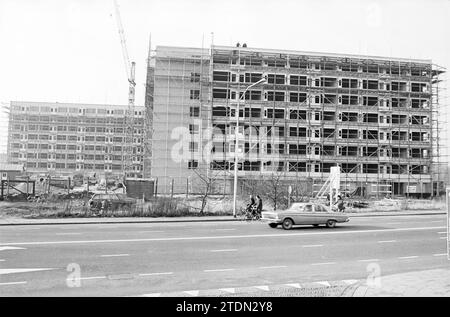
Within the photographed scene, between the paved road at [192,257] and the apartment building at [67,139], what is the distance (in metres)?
82.4

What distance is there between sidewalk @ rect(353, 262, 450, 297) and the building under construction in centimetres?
5100

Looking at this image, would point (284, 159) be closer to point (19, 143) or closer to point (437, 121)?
point (437, 121)

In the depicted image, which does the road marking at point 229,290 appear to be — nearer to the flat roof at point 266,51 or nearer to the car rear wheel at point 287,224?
the car rear wheel at point 287,224

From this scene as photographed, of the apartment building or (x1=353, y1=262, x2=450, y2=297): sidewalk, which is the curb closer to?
(x1=353, y1=262, x2=450, y2=297): sidewalk

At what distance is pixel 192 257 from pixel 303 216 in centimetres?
975

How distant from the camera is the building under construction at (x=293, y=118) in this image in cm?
6359

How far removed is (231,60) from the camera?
6675 centimetres

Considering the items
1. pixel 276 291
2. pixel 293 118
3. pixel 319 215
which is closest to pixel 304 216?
pixel 319 215

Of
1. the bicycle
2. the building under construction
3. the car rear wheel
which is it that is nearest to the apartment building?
the building under construction

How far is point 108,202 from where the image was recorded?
90.6ft

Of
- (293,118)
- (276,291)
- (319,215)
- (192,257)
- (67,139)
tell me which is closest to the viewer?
(276,291)

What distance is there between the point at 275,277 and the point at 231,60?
194 feet

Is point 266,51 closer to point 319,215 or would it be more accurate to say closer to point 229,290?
point 319,215
